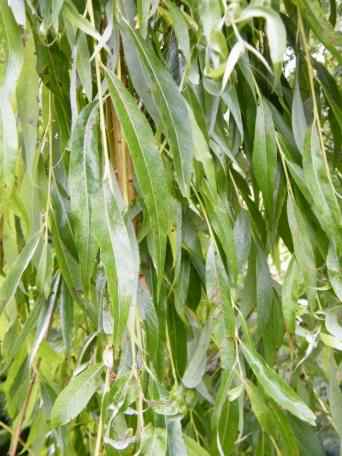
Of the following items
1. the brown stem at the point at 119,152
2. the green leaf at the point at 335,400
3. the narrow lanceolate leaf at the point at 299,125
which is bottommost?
the green leaf at the point at 335,400

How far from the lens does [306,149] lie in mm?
456

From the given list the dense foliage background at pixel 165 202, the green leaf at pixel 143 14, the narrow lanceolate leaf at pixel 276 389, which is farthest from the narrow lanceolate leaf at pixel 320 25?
the narrow lanceolate leaf at pixel 276 389

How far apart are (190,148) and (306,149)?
0.11 meters

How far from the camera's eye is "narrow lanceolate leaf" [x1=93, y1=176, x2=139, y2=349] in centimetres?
35

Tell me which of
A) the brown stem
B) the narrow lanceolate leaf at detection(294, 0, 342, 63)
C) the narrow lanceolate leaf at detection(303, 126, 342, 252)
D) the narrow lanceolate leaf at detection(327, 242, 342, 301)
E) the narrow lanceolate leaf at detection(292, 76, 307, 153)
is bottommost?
the narrow lanceolate leaf at detection(327, 242, 342, 301)

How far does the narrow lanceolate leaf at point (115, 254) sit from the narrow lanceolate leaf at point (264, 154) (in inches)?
5.0

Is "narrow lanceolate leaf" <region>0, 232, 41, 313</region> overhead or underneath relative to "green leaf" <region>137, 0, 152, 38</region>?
underneath

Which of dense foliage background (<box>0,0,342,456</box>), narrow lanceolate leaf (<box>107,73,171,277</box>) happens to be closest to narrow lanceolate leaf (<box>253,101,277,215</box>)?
dense foliage background (<box>0,0,342,456</box>)

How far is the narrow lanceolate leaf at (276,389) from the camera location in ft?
1.33

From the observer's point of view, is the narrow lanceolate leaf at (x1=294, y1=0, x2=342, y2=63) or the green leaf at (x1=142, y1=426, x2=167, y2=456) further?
the narrow lanceolate leaf at (x1=294, y1=0, x2=342, y2=63)

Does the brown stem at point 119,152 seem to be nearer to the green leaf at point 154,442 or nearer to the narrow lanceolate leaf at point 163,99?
the narrow lanceolate leaf at point 163,99

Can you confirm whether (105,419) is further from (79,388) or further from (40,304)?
(40,304)

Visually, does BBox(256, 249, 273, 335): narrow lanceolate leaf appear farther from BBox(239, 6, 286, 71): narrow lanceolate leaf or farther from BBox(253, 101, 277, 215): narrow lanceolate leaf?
BBox(239, 6, 286, 71): narrow lanceolate leaf

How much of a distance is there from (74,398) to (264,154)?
0.69 feet
